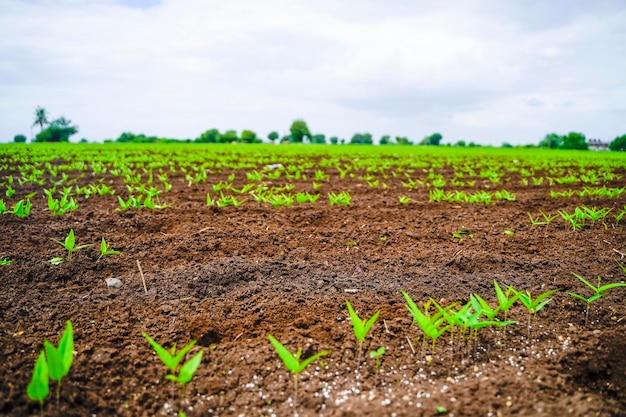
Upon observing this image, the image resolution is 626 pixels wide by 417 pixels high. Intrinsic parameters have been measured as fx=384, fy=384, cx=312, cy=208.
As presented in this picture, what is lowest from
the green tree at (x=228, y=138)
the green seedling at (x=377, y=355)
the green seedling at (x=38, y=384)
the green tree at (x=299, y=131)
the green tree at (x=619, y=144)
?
the green seedling at (x=377, y=355)

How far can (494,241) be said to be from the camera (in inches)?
125

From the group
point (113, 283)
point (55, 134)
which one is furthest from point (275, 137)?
point (113, 283)

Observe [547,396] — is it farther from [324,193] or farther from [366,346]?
[324,193]

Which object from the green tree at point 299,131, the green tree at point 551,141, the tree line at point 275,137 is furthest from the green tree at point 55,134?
the green tree at point 551,141

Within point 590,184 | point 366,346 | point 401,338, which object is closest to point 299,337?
point 366,346

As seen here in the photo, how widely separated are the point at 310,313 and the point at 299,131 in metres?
84.8

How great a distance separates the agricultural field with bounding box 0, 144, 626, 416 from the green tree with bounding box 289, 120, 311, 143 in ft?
267

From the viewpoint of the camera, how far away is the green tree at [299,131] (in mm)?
84438

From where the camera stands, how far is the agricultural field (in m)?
1.42

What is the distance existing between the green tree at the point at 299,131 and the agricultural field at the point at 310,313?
267ft

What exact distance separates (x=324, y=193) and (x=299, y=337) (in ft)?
13.4

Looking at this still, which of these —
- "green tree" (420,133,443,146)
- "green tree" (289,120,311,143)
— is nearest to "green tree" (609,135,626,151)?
"green tree" (420,133,443,146)

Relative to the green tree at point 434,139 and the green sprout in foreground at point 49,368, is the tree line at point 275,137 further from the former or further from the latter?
the green sprout in foreground at point 49,368

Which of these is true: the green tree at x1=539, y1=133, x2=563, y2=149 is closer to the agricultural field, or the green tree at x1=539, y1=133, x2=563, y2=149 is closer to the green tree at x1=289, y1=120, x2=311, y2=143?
the green tree at x1=289, y1=120, x2=311, y2=143
